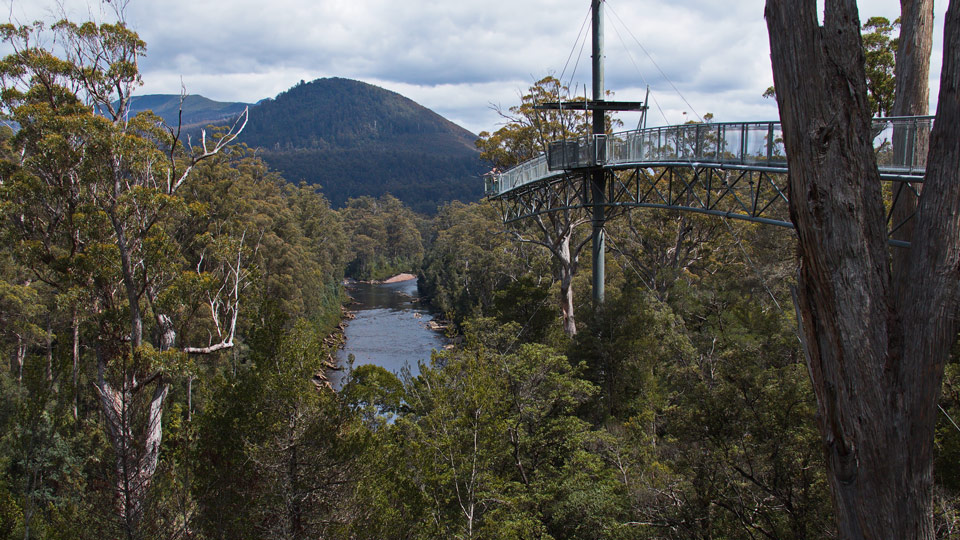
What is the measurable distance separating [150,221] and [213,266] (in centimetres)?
1760

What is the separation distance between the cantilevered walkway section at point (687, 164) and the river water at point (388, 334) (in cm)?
980

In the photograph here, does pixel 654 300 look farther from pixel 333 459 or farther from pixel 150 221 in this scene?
pixel 150 221

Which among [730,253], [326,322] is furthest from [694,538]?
[326,322]

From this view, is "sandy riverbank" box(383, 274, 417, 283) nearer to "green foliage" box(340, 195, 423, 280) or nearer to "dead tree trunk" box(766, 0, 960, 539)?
"green foliage" box(340, 195, 423, 280)

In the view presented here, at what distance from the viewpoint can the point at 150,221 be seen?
10867mm

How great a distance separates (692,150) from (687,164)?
32 cm

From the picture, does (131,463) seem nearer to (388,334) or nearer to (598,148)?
(598,148)

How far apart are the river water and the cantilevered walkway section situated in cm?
980

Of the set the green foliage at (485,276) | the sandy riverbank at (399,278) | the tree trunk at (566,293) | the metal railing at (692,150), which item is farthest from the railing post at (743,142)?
the sandy riverbank at (399,278)

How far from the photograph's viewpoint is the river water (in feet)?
117

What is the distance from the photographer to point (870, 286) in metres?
2.62

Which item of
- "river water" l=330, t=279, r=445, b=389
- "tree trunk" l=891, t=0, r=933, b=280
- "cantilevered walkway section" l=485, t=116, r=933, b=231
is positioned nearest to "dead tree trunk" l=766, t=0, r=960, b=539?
"tree trunk" l=891, t=0, r=933, b=280

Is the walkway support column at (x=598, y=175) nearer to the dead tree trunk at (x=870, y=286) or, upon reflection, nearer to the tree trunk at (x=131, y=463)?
the tree trunk at (x=131, y=463)

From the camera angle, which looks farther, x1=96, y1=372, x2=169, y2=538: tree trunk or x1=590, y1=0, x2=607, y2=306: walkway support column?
x1=590, y1=0, x2=607, y2=306: walkway support column
